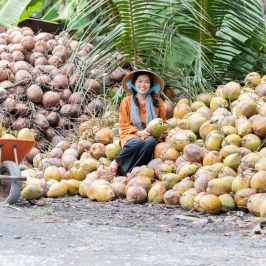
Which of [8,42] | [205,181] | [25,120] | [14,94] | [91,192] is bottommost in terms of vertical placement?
[91,192]

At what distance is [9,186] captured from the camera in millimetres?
3568

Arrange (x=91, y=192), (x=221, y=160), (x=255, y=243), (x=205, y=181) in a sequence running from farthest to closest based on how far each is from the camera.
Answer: (x=91, y=192), (x=221, y=160), (x=205, y=181), (x=255, y=243)

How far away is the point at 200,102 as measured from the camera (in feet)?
13.7

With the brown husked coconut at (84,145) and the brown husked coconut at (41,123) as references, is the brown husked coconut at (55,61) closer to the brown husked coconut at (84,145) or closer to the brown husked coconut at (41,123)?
the brown husked coconut at (41,123)

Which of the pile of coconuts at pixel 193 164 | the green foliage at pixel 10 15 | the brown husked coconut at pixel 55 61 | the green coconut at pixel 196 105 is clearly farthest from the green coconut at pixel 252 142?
the green foliage at pixel 10 15

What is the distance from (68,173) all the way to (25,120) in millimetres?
1589

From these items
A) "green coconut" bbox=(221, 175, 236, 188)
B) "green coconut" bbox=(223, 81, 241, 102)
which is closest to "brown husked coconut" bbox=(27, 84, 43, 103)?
"green coconut" bbox=(223, 81, 241, 102)

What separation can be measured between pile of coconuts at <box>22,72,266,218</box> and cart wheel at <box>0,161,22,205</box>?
186 mm

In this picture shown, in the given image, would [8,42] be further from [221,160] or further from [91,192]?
[221,160]

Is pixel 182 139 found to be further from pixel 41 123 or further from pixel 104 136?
pixel 41 123

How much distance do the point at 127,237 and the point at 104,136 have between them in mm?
2432

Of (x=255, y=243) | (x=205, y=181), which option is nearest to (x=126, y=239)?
(x=255, y=243)

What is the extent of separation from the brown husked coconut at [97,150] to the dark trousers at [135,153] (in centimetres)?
29

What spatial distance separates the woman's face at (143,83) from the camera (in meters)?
4.38
